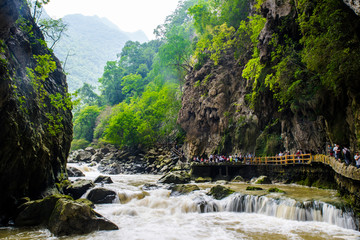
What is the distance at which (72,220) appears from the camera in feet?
30.9

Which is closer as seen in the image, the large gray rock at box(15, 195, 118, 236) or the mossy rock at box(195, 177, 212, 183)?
Answer: the large gray rock at box(15, 195, 118, 236)

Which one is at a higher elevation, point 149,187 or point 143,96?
point 143,96

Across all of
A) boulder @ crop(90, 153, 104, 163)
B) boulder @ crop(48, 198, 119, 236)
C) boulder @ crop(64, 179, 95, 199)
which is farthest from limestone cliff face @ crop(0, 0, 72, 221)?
boulder @ crop(90, 153, 104, 163)

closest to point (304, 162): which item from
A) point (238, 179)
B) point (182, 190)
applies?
point (238, 179)

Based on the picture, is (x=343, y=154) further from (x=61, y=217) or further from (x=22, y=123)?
(x=22, y=123)

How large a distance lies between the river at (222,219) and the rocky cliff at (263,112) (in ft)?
17.8

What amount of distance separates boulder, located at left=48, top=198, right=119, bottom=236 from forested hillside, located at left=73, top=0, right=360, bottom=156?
546 inches

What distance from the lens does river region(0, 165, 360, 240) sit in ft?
31.0

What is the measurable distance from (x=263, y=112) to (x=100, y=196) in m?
19.3

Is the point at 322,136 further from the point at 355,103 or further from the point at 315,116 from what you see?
the point at 355,103

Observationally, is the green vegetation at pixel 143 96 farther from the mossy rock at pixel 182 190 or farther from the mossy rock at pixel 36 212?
the mossy rock at pixel 36 212

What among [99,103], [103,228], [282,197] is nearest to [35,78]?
[103,228]

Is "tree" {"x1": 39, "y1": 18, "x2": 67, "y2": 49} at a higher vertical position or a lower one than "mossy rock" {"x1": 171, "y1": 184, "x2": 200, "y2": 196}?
higher

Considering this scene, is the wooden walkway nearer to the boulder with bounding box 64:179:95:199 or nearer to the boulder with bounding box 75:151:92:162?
the boulder with bounding box 64:179:95:199
